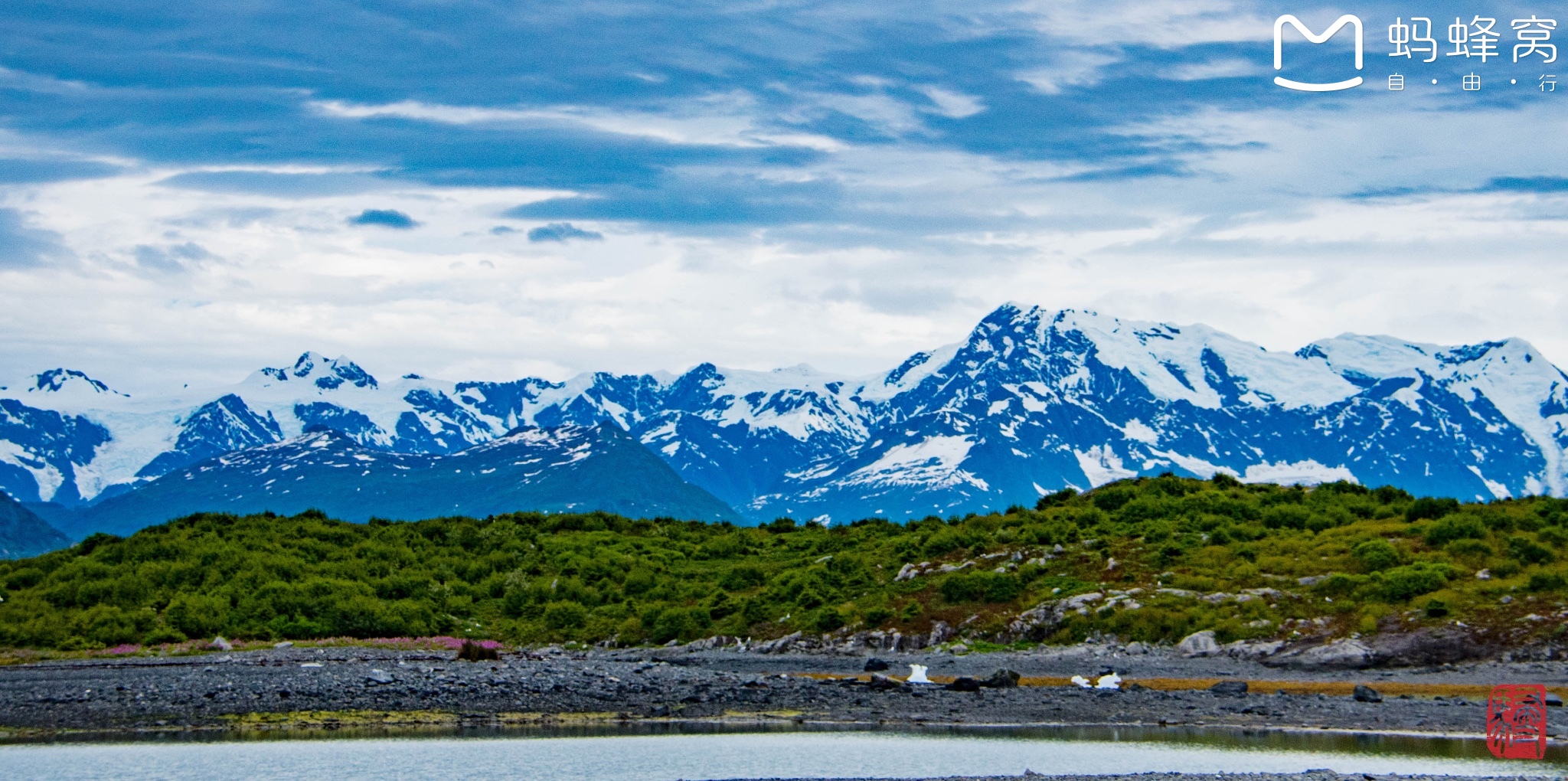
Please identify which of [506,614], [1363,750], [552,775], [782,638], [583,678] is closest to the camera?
[552,775]

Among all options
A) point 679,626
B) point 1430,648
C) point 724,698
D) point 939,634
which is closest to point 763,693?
point 724,698

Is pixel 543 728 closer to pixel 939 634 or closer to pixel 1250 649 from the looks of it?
pixel 939 634

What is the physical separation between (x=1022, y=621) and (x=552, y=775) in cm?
2952

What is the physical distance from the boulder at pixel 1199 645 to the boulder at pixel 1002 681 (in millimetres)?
8856

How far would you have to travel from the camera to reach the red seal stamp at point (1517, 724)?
35.4m

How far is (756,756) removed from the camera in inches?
1417

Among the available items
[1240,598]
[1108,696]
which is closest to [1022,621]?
[1240,598]

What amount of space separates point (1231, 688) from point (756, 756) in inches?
655

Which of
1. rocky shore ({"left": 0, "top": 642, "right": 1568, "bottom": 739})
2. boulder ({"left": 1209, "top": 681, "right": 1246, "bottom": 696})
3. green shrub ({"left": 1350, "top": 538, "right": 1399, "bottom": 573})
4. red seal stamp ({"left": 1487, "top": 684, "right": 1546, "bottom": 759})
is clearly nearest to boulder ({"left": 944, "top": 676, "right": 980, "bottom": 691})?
rocky shore ({"left": 0, "top": 642, "right": 1568, "bottom": 739})

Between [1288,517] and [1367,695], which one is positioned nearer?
[1367,695]

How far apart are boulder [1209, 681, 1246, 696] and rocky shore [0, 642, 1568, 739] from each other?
0.07 meters

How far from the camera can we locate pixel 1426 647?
49062mm

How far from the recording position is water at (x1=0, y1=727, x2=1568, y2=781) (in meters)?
32.9

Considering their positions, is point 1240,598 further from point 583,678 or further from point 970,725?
point 583,678
